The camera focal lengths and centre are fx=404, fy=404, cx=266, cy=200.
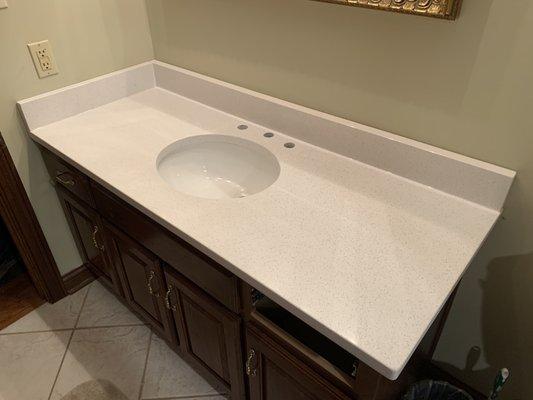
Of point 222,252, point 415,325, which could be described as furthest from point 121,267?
point 415,325

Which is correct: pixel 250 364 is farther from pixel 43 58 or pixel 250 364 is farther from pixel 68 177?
pixel 43 58

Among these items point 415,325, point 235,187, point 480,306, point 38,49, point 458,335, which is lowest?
point 458,335

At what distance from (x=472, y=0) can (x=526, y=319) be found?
A: 846 millimetres

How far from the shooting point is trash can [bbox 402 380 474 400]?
1.13 m

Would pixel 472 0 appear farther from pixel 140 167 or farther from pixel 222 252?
pixel 140 167

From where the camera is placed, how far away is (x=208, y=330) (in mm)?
1199

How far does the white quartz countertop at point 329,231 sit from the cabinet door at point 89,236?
10.5 inches

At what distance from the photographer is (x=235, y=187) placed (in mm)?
1381

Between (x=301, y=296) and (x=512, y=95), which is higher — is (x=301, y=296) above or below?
below

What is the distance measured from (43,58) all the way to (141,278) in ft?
2.70

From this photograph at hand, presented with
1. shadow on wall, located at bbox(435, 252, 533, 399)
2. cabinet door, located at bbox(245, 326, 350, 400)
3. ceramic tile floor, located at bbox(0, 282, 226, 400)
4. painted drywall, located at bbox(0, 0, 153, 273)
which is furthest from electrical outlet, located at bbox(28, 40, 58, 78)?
shadow on wall, located at bbox(435, 252, 533, 399)

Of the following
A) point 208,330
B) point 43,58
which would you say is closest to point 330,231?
point 208,330

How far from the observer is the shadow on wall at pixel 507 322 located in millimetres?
1076

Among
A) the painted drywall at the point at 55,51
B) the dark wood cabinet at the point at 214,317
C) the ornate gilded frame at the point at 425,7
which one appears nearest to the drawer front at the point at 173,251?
the dark wood cabinet at the point at 214,317
